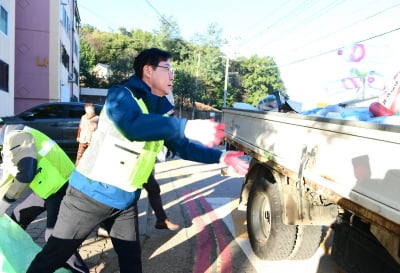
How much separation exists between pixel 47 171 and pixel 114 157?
105cm

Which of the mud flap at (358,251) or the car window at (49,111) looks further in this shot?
the car window at (49,111)

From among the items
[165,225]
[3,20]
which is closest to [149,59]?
[165,225]

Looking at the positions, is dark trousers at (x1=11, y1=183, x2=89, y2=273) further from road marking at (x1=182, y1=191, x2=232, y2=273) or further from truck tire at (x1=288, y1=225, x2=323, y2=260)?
truck tire at (x1=288, y1=225, x2=323, y2=260)

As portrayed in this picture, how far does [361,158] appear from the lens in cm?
209

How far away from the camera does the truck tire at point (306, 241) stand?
3449 mm

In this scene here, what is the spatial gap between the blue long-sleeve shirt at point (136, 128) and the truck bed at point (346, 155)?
2.34ft

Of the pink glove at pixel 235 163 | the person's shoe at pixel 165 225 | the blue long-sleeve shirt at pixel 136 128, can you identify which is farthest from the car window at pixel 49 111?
the pink glove at pixel 235 163

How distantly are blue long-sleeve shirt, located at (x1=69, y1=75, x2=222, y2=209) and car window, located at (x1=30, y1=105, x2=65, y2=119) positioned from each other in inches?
324

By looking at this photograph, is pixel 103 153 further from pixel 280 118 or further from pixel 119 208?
pixel 280 118

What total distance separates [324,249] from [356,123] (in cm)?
252

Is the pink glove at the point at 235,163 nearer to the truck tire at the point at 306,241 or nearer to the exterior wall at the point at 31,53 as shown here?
the truck tire at the point at 306,241

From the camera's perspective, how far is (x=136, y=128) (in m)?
1.82

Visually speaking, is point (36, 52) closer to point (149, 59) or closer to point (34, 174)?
point (34, 174)

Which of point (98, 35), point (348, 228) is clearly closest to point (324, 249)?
point (348, 228)
